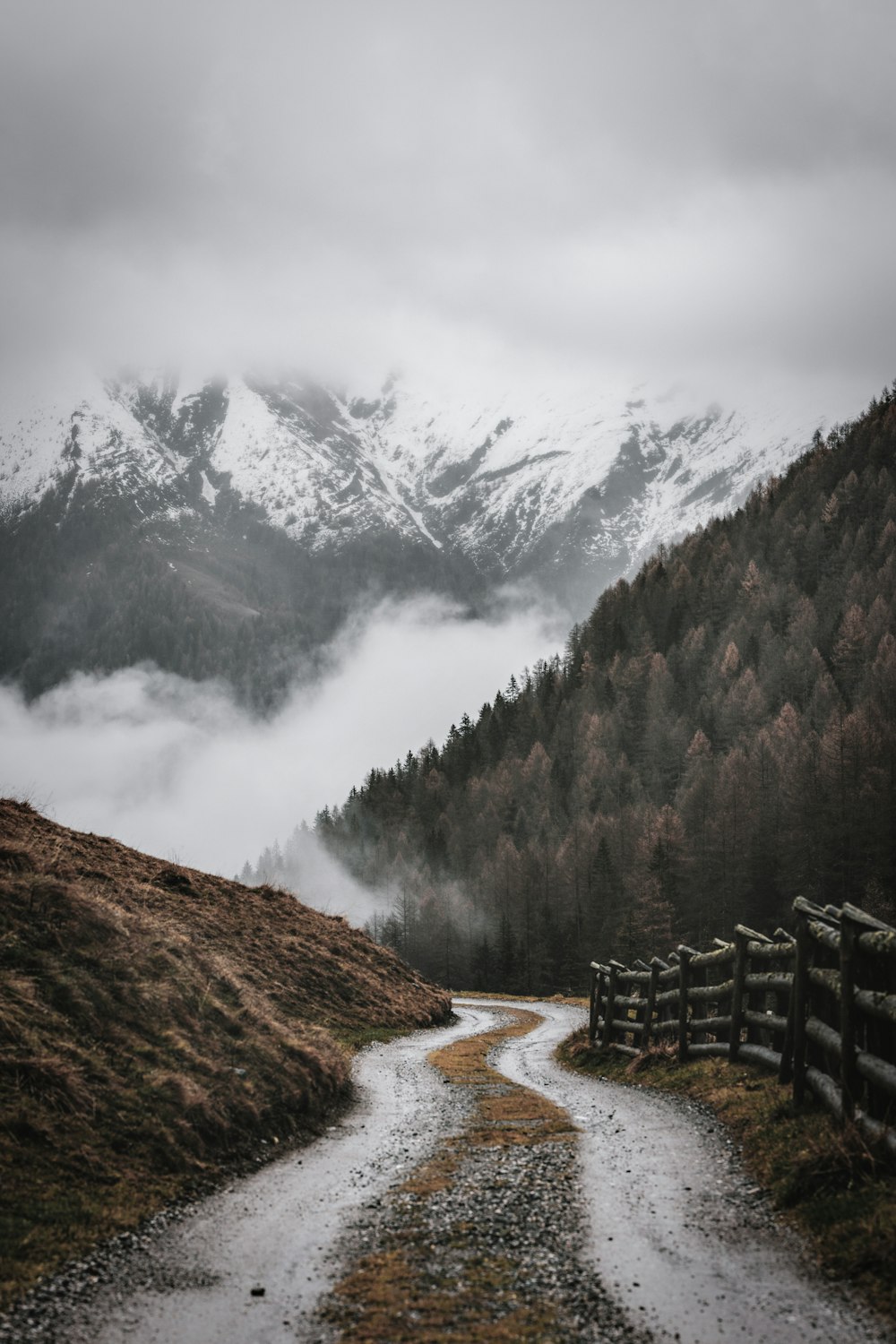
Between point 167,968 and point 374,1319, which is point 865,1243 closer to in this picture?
point 374,1319

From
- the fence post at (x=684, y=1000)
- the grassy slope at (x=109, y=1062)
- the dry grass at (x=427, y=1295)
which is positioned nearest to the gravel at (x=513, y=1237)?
the dry grass at (x=427, y=1295)

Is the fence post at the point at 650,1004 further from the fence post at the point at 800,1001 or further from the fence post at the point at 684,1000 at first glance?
the fence post at the point at 800,1001

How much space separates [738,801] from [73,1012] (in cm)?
9611

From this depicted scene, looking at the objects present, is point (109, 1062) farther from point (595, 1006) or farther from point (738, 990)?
point (595, 1006)

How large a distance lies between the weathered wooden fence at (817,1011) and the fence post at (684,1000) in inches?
0.9

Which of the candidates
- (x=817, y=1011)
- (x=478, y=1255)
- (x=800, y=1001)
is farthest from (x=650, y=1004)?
(x=478, y=1255)

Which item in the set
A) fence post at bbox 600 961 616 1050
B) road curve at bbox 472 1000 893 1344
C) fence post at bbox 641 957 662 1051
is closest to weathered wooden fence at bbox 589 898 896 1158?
fence post at bbox 641 957 662 1051

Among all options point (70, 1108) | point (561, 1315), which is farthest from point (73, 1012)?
point (561, 1315)

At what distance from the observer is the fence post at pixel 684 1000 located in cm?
2138

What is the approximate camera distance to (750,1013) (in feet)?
59.2

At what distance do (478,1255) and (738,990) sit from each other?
1006cm

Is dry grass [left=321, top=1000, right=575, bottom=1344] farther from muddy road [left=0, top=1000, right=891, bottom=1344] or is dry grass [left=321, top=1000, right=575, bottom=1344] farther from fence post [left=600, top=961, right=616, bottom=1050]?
fence post [left=600, top=961, right=616, bottom=1050]

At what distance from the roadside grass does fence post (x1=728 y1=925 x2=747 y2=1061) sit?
76 centimetres

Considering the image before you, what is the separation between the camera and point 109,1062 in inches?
587
